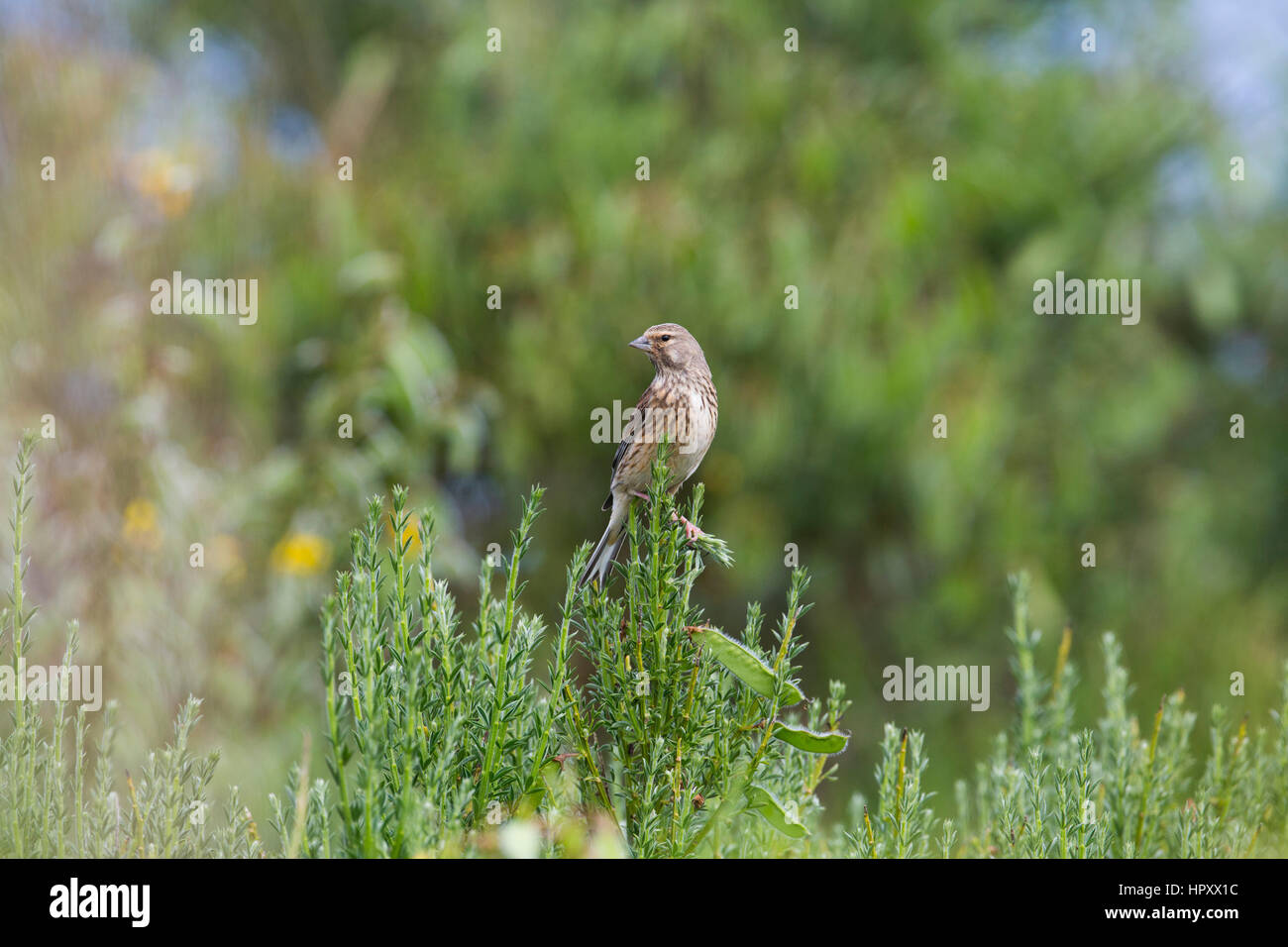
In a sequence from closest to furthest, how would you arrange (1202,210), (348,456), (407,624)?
1. (407,624)
2. (348,456)
3. (1202,210)

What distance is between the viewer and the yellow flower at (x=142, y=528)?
5.04 m

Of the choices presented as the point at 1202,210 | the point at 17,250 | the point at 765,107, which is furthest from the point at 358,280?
the point at 1202,210

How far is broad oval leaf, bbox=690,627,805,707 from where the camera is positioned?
1.72 m

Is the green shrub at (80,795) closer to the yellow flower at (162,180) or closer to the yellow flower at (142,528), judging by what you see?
the yellow flower at (142,528)

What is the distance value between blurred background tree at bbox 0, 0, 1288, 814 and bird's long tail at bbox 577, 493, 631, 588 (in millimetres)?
2057

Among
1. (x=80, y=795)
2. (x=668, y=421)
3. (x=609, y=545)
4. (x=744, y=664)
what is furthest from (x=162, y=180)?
(x=744, y=664)

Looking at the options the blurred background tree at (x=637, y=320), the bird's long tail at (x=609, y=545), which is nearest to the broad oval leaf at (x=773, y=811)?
the bird's long tail at (x=609, y=545)

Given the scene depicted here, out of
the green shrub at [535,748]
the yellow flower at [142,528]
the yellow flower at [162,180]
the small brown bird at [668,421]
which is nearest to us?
the green shrub at [535,748]

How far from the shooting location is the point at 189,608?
198 inches

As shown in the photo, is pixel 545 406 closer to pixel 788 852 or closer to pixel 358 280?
pixel 358 280

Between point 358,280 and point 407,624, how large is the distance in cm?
473

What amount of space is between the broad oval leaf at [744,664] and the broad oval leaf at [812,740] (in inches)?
1.6
